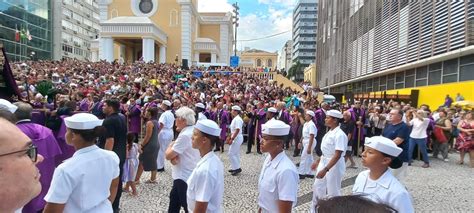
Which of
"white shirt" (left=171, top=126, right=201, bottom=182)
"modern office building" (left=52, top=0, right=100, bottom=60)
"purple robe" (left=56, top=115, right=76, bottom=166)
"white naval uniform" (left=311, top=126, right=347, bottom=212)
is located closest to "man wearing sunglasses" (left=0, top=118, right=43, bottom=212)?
"white shirt" (left=171, top=126, right=201, bottom=182)

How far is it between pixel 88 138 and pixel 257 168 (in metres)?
7.58

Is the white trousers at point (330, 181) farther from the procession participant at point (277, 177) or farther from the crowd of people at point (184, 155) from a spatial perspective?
the procession participant at point (277, 177)

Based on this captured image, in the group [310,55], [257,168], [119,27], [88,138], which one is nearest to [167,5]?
[119,27]

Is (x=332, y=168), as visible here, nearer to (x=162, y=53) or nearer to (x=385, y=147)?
(x=385, y=147)

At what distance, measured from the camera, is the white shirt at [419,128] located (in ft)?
37.1

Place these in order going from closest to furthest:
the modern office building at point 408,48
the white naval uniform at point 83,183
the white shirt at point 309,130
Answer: the white naval uniform at point 83,183, the white shirt at point 309,130, the modern office building at point 408,48

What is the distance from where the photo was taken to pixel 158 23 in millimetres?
47750

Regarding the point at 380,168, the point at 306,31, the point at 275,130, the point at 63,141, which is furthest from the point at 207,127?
the point at 306,31

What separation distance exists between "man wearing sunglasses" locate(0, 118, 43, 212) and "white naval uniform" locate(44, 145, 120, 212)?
1634 millimetres

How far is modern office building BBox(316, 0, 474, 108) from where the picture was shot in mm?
17467

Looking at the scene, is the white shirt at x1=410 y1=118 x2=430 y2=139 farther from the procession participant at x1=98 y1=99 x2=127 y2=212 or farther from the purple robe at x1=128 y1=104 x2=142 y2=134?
the procession participant at x1=98 y1=99 x2=127 y2=212

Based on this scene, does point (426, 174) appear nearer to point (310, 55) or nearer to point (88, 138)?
point (88, 138)

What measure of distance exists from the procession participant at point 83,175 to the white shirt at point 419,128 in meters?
Result: 10.1

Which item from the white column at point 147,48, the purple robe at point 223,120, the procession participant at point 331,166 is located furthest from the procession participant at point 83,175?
the white column at point 147,48
